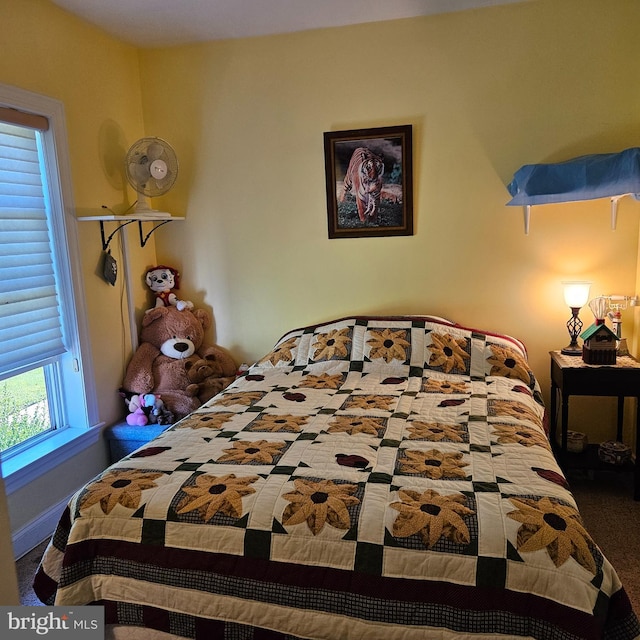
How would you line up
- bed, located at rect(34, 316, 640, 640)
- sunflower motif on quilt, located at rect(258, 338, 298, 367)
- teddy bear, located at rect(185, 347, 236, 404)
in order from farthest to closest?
teddy bear, located at rect(185, 347, 236, 404) < sunflower motif on quilt, located at rect(258, 338, 298, 367) < bed, located at rect(34, 316, 640, 640)

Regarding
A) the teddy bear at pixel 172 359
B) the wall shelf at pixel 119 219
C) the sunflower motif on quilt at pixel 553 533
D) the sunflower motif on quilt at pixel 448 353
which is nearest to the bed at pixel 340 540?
the sunflower motif on quilt at pixel 553 533

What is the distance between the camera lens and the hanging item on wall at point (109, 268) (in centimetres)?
306

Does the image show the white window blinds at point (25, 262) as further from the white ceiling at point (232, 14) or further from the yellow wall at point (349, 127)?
the white ceiling at point (232, 14)

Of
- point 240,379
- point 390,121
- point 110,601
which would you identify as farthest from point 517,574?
point 390,121

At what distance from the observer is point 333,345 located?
3006mm

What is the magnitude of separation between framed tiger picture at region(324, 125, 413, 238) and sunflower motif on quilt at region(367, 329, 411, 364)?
0.63 m

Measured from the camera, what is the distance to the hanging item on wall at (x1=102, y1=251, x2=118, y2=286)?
10.1 feet

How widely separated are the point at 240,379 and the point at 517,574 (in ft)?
5.98

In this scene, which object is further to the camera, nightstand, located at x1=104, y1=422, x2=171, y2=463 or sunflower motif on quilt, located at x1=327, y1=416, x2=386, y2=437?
nightstand, located at x1=104, y1=422, x2=171, y2=463

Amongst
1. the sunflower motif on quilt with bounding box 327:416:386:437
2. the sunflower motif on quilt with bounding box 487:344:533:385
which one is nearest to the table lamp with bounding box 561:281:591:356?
the sunflower motif on quilt with bounding box 487:344:533:385

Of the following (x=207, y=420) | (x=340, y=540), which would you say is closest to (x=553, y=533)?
(x=340, y=540)

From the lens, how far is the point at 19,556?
2.46 meters

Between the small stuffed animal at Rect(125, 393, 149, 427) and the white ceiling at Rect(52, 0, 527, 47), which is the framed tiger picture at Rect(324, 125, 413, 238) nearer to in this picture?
the white ceiling at Rect(52, 0, 527, 47)

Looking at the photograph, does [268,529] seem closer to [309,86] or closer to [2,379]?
[2,379]
